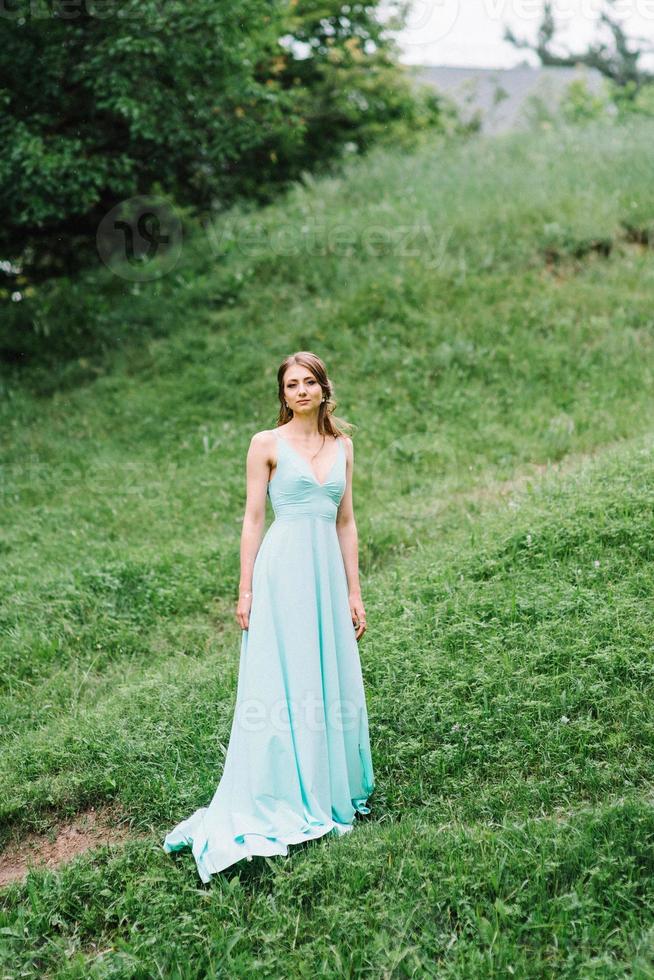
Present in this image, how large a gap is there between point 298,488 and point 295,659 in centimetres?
87

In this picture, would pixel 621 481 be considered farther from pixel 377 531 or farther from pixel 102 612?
pixel 102 612

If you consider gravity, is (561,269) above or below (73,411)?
above

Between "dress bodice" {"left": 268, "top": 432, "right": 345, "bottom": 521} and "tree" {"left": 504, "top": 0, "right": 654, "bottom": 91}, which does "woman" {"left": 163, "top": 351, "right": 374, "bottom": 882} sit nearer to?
"dress bodice" {"left": 268, "top": 432, "right": 345, "bottom": 521}

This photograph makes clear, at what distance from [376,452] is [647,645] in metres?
4.98

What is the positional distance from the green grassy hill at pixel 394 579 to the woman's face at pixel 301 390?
204cm

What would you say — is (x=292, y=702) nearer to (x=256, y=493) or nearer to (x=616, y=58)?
(x=256, y=493)

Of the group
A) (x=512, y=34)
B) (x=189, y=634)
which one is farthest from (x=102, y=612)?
(x=512, y=34)

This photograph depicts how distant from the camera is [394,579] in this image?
289 inches

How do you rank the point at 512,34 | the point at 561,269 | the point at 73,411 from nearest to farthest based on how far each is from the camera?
the point at 73,411
the point at 561,269
the point at 512,34

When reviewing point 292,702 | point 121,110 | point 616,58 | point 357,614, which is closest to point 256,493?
point 357,614

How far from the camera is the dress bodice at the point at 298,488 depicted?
468cm

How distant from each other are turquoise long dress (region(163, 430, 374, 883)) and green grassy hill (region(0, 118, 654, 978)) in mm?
166

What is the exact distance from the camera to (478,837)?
4.36 m

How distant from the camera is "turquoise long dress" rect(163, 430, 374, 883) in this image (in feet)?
14.6
